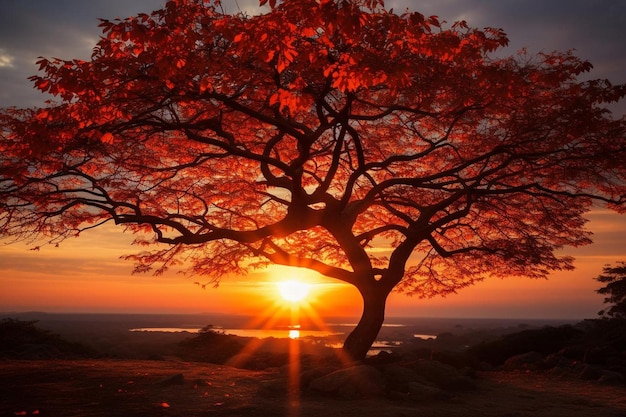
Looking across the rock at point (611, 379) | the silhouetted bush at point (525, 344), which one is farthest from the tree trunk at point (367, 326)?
the silhouetted bush at point (525, 344)

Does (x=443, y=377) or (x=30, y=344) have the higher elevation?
(x=443, y=377)

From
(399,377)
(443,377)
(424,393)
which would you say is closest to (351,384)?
(399,377)

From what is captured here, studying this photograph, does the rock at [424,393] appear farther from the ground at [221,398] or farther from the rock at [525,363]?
the rock at [525,363]

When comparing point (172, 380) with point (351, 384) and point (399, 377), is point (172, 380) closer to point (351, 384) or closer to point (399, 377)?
point (351, 384)

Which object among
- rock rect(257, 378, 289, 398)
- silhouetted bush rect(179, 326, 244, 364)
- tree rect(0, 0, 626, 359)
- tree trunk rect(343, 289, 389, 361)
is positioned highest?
tree rect(0, 0, 626, 359)

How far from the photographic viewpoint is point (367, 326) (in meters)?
18.0

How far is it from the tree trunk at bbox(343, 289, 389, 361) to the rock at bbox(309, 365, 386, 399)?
4.74m

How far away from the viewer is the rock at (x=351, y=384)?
1241 centimetres

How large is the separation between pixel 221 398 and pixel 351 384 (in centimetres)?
311

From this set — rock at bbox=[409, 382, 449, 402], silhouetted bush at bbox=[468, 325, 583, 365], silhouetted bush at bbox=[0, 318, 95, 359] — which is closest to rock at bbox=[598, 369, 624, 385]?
rock at bbox=[409, 382, 449, 402]

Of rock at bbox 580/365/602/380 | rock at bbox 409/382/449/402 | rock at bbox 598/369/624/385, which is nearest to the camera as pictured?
rock at bbox 409/382/449/402

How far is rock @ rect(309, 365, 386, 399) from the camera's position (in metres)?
12.4

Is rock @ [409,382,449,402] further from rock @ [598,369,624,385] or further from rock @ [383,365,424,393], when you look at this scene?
rock @ [598,369,624,385]

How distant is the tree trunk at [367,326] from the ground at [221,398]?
3.87 meters
